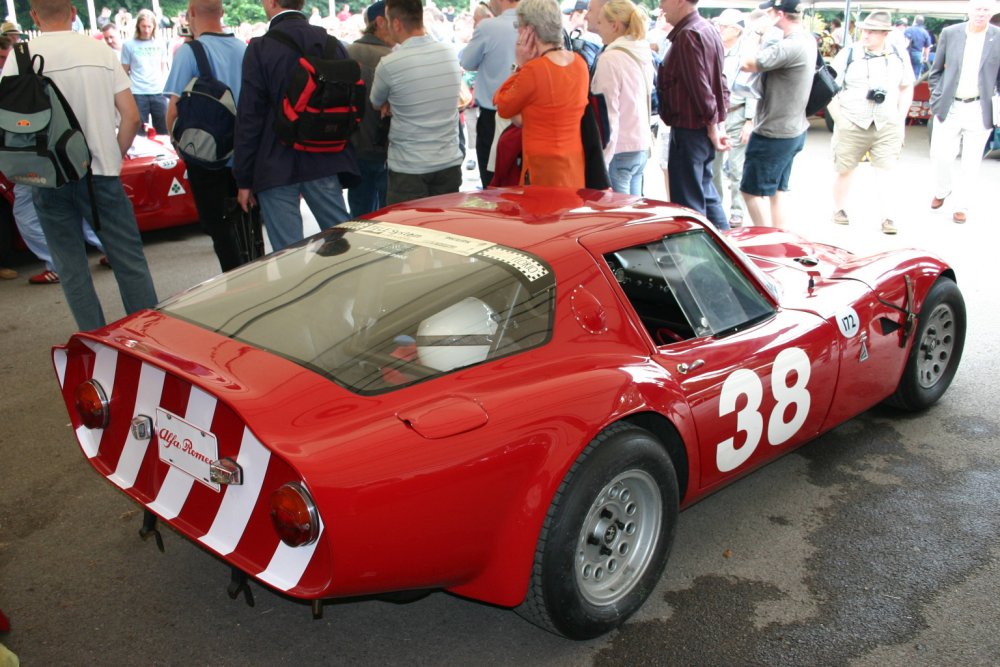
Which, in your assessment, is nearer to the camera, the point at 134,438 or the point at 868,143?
the point at 134,438

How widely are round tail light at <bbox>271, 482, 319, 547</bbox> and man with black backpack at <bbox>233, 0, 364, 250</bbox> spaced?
274 centimetres

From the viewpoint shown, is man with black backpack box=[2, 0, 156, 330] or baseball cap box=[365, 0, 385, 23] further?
baseball cap box=[365, 0, 385, 23]

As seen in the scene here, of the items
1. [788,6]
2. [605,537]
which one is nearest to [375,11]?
[788,6]

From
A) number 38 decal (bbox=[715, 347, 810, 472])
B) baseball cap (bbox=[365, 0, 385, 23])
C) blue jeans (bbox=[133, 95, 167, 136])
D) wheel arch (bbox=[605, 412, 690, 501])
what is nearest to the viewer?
wheel arch (bbox=[605, 412, 690, 501])

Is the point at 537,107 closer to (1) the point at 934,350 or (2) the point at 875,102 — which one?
(1) the point at 934,350

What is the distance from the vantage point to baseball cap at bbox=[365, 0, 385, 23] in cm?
563

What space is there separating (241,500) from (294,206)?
2.82m

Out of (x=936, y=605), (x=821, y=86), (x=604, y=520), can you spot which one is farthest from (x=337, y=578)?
(x=821, y=86)

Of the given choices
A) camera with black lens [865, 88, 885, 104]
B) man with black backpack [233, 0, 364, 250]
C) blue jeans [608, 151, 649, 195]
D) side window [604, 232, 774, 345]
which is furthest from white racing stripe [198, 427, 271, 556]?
camera with black lens [865, 88, 885, 104]

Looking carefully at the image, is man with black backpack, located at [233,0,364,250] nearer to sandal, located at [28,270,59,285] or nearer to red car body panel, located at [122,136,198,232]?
sandal, located at [28,270,59,285]

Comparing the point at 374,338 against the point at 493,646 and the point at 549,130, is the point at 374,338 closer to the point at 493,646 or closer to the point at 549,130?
the point at 493,646

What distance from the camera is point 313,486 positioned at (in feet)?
6.61

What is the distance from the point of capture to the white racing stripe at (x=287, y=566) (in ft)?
6.97

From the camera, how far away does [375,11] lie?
5695mm
